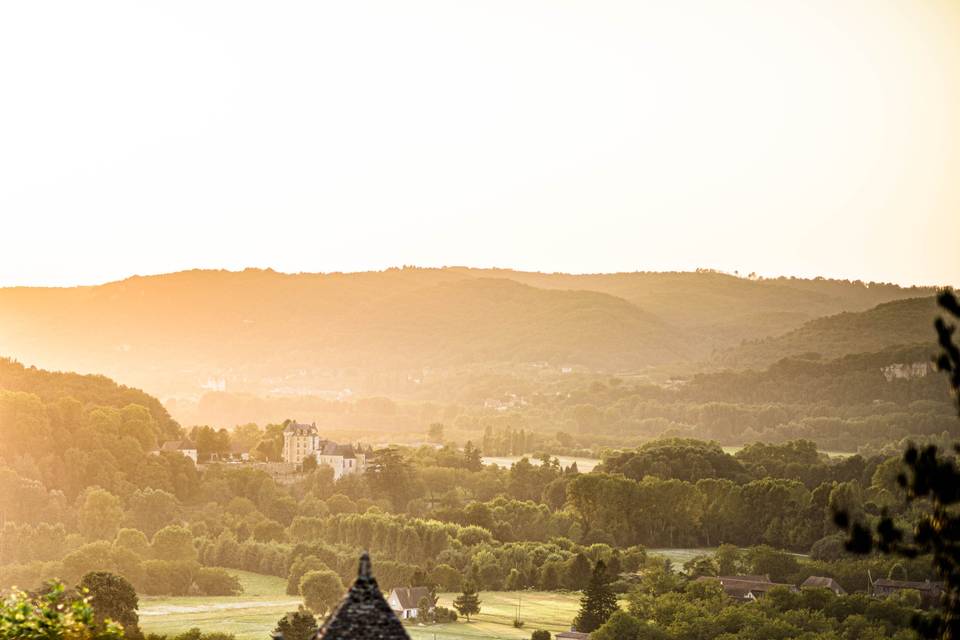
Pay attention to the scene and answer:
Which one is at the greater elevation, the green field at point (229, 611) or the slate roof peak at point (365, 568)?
the slate roof peak at point (365, 568)

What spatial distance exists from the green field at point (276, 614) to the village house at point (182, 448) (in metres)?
41.6

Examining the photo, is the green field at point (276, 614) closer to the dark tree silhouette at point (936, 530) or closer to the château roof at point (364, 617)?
the dark tree silhouette at point (936, 530)

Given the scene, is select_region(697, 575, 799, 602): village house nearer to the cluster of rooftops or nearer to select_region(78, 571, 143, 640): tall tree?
the cluster of rooftops

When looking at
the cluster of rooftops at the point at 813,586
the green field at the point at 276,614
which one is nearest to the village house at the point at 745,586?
the cluster of rooftops at the point at 813,586

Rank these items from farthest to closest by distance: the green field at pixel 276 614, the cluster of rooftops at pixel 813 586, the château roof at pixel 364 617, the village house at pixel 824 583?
the village house at pixel 824 583
the cluster of rooftops at pixel 813 586
the green field at pixel 276 614
the château roof at pixel 364 617

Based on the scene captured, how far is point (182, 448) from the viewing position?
5305 inches

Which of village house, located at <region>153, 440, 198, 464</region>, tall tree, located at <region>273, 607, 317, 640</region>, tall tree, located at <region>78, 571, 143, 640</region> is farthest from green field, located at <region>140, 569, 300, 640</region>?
village house, located at <region>153, 440, 198, 464</region>

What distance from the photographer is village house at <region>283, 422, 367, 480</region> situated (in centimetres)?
13962

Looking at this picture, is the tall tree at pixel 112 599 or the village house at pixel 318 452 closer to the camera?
the tall tree at pixel 112 599

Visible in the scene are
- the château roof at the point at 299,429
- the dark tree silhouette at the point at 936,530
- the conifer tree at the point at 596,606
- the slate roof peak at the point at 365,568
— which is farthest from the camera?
the château roof at the point at 299,429

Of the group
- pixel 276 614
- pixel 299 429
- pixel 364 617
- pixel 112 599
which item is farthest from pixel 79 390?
pixel 364 617

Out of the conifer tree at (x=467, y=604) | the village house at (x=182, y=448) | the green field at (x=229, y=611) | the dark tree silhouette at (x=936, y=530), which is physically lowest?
the green field at (x=229, y=611)

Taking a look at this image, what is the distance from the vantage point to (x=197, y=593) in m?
88.9

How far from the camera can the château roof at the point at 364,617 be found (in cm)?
1816
